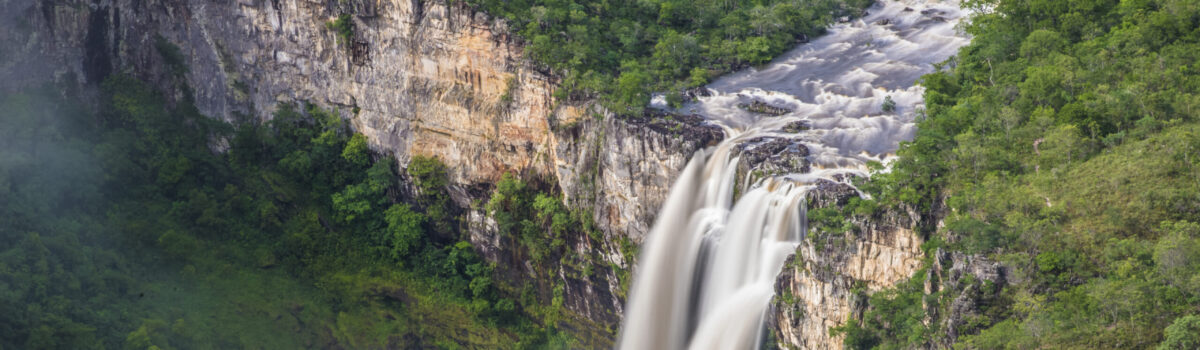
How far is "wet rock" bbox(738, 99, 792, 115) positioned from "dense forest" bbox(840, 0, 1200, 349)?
15.9 feet

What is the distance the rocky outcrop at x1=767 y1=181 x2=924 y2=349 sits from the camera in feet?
84.3

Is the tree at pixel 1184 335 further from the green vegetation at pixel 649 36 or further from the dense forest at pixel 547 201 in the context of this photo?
the green vegetation at pixel 649 36

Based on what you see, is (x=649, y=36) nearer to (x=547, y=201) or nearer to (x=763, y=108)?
(x=763, y=108)

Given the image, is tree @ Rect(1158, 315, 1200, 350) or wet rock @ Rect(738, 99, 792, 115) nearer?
tree @ Rect(1158, 315, 1200, 350)

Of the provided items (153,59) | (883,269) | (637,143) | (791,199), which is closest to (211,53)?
(153,59)

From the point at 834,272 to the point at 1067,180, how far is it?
592 centimetres

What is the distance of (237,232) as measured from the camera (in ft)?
134

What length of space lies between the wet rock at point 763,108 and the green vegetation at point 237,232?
1075cm

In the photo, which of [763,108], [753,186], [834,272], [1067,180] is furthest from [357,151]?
[1067,180]

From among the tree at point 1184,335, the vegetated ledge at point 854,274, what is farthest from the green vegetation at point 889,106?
the tree at point 1184,335

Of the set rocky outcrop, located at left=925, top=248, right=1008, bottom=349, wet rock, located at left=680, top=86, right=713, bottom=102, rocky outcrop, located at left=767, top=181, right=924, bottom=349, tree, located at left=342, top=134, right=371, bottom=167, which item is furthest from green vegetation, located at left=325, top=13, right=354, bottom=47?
rocky outcrop, located at left=925, top=248, right=1008, bottom=349

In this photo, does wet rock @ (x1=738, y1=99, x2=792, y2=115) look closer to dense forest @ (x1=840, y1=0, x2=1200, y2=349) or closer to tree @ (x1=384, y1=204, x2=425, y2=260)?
dense forest @ (x1=840, y1=0, x2=1200, y2=349)

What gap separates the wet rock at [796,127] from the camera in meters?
32.8

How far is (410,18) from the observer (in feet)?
124
